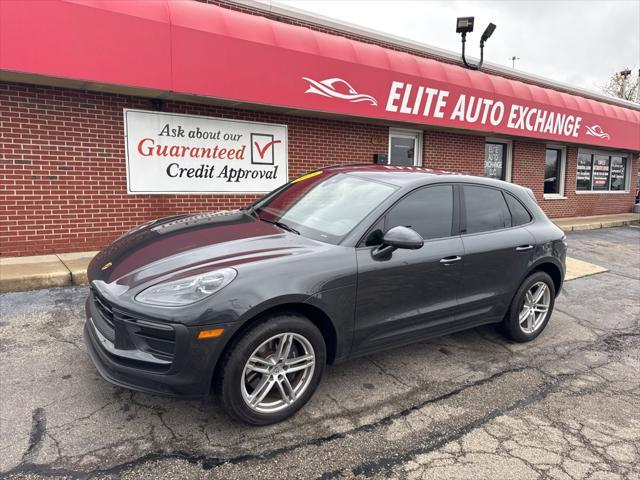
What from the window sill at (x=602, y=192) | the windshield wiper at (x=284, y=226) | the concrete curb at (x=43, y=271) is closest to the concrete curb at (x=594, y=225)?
the window sill at (x=602, y=192)

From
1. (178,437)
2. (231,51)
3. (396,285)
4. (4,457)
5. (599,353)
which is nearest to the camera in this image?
(4,457)

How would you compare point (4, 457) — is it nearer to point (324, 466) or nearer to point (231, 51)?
point (324, 466)

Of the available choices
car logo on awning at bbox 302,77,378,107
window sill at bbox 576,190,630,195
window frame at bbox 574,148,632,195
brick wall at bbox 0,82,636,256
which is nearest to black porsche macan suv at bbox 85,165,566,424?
brick wall at bbox 0,82,636,256

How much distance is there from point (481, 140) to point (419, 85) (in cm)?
365

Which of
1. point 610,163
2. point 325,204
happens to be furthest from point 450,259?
point 610,163

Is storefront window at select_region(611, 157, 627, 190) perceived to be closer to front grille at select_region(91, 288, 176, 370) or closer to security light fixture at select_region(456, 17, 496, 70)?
security light fixture at select_region(456, 17, 496, 70)

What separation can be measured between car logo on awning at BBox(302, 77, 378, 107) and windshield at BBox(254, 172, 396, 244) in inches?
147

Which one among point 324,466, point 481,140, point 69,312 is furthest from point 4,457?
point 481,140

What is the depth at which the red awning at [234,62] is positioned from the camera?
5090 millimetres

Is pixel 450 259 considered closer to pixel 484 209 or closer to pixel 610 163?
pixel 484 209

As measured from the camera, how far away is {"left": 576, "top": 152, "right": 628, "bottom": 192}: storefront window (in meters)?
15.3

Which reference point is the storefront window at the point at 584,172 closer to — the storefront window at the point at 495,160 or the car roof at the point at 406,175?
the storefront window at the point at 495,160

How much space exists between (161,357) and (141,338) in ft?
0.52

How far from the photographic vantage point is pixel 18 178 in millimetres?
5879
